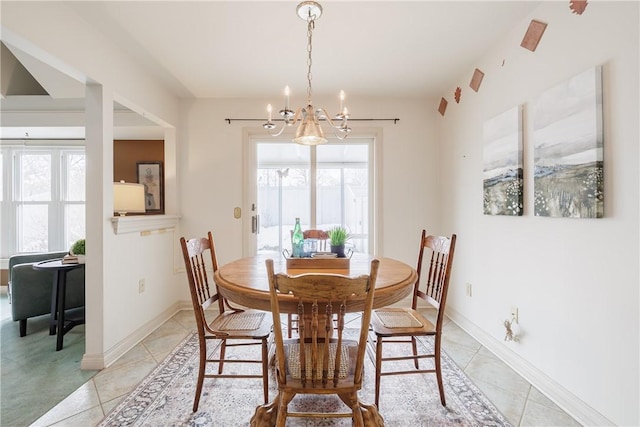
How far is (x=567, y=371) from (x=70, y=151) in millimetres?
5663

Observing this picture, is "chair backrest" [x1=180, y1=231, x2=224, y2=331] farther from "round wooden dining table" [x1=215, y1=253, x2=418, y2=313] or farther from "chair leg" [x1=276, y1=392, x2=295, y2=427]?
"chair leg" [x1=276, y1=392, x2=295, y2=427]

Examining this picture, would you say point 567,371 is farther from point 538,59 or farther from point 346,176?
point 346,176

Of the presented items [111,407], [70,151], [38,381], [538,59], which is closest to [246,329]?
[111,407]

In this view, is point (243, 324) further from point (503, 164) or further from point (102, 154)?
point (503, 164)

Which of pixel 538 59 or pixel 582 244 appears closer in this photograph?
pixel 582 244

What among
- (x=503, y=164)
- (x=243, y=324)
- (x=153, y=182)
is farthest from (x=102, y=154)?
(x=503, y=164)

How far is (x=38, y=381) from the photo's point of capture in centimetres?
194

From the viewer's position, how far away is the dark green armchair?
104 inches

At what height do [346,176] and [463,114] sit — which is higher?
[463,114]

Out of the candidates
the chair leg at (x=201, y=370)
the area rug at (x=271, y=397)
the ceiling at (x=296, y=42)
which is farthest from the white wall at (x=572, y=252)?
the chair leg at (x=201, y=370)

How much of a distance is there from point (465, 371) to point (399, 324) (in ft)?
2.56

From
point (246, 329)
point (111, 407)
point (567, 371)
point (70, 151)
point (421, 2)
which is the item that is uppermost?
point (421, 2)

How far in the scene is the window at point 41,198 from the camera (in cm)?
399

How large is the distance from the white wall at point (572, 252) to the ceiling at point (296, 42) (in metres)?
0.36
